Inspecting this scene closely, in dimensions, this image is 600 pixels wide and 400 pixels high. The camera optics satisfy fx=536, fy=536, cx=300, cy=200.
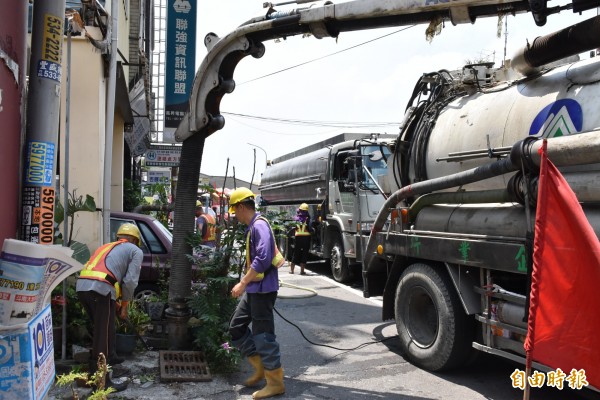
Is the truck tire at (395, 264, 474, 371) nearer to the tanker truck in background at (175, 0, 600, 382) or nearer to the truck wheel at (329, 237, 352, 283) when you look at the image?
the tanker truck in background at (175, 0, 600, 382)

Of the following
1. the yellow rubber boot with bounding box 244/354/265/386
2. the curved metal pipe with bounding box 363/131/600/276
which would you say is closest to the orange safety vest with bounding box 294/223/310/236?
the yellow rubber boot with bounding box 244/354/265/386

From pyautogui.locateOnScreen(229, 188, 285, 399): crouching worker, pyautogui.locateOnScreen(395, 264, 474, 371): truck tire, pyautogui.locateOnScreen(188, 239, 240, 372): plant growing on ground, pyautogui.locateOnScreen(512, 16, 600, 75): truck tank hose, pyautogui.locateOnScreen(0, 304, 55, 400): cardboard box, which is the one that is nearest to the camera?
pyautogui.locateOnScreen(0, 304, 55, 400): cardboard box

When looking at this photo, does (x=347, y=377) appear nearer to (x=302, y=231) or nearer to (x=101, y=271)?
(x=101, y=271)

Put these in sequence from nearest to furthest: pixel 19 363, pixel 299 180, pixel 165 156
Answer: pixel 19 363 → pixel 165 156 → pixel 299 180

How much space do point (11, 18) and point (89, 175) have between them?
460cm

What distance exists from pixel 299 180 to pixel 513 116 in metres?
10.4

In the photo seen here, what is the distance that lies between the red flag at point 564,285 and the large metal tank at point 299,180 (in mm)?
9764

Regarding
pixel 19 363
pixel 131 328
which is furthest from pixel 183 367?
pixel 19 363

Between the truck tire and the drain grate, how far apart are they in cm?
224

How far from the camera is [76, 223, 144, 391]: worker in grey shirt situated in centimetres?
493

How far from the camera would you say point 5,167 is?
9.09 ft

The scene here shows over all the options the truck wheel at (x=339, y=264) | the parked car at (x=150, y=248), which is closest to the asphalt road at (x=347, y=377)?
the parked car at (x=150, y=248)

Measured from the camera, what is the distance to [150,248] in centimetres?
738

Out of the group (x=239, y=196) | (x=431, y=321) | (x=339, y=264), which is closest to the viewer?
(x=239, y=196)
